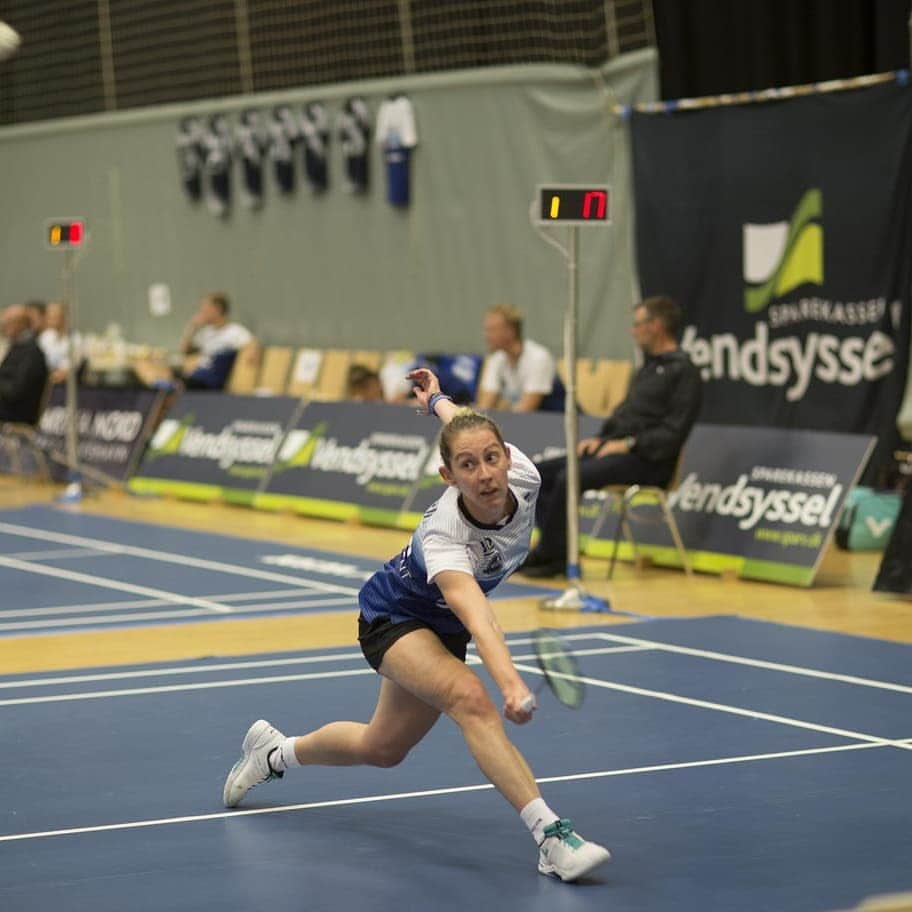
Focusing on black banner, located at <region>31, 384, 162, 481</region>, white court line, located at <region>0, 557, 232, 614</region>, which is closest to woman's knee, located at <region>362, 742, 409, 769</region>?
white court line, located at <region>0, 557, 232, 614</region>

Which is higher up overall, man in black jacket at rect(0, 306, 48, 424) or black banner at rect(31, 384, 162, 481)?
man in black jacket at rect(0, 306, 48, 424)

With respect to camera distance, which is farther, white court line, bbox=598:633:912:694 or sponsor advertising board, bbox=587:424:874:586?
sponsor advertising board, bbox=587:424:874:586

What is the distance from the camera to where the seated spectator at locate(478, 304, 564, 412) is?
14.9m

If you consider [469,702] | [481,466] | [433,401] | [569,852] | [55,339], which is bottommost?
[569,852]

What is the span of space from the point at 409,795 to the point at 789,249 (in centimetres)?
847

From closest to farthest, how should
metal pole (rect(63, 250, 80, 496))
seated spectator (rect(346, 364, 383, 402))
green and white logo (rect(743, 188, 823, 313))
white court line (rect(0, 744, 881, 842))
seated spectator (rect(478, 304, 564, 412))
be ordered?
1. white court line (rect(0, 744, 881, 842))
2. green and white logo (rect(743, 188, 823, 313))
3. seated spectator (rect(478, 304, 564, 412))
4. seated spectator (rect(346, 364, 383, 402))
5. metal pole (rect(63, 250, 80, 496))

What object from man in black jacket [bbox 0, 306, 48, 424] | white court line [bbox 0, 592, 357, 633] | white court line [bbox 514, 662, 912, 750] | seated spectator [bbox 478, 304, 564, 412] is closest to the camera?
white court line [bbox 514, 662, 912, 750]

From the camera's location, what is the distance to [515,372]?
605 inches

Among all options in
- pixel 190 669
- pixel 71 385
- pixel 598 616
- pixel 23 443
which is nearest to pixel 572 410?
pixel 598 616

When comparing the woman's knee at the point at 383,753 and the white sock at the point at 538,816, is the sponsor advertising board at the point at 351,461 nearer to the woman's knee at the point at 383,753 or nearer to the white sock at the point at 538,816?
the woman's knee at the point at 383,753

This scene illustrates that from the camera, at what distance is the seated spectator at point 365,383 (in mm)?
17234

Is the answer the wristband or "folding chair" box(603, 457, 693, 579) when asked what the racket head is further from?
"folding chair" box(603, 457, 693, 579)

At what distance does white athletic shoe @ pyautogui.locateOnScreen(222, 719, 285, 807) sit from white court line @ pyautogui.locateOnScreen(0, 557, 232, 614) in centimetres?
482

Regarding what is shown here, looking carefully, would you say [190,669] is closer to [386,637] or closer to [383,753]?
[383,753]
